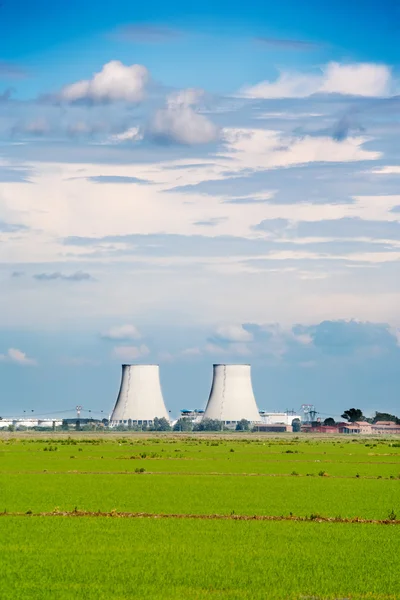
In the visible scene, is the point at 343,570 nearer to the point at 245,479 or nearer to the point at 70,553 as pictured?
the point at 70,553

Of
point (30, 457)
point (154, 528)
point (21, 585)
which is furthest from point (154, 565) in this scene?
point (30, 457)

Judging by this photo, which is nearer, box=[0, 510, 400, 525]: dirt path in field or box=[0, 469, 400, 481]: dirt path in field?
box=[0, 510, 400, 525]: dirt path in field

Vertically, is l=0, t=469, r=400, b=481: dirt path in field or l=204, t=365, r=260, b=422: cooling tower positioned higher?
l=204, t=365, r=260, b=422: cooling tower

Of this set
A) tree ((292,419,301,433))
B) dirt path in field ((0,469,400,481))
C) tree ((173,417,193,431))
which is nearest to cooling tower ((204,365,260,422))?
dirt path in field ((0,469,400,481))

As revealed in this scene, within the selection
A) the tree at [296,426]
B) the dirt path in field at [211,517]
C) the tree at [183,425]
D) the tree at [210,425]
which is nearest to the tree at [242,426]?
the tree at [210,425]

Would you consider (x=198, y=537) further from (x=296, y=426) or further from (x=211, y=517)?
(x=296, y=426)

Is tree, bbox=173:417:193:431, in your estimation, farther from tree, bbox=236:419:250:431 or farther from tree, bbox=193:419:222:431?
tree, bbox=236:419:250:431

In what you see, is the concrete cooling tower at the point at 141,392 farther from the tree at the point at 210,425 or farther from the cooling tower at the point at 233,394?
the tree at the point at 210,425
